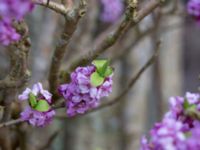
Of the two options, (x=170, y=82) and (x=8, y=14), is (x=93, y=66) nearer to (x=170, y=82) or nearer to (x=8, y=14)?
(x=8, y=14)

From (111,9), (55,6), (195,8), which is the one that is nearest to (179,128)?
(55,6)

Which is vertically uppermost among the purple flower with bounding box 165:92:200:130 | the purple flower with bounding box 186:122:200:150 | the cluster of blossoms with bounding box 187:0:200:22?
the cluster of blossoms with bounding box 187:0:200:22

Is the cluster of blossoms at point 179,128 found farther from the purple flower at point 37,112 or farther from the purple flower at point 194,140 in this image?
the purple flower at point 37,112

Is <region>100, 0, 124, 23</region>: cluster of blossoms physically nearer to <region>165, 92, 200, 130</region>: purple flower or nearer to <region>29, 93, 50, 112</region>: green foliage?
<region>29, 93, 50, 112</region>: green foliage

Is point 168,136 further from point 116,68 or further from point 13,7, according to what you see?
point 116,68

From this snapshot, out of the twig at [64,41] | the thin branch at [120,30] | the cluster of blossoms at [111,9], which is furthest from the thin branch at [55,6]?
the cluster of blossoms at [111,9]

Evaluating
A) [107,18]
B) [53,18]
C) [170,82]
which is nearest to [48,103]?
[53,18]

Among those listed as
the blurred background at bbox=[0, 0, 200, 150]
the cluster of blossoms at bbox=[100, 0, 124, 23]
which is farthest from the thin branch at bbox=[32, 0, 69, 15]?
the cluster of blossoms at bbox=[100, 0, 124, 23]
